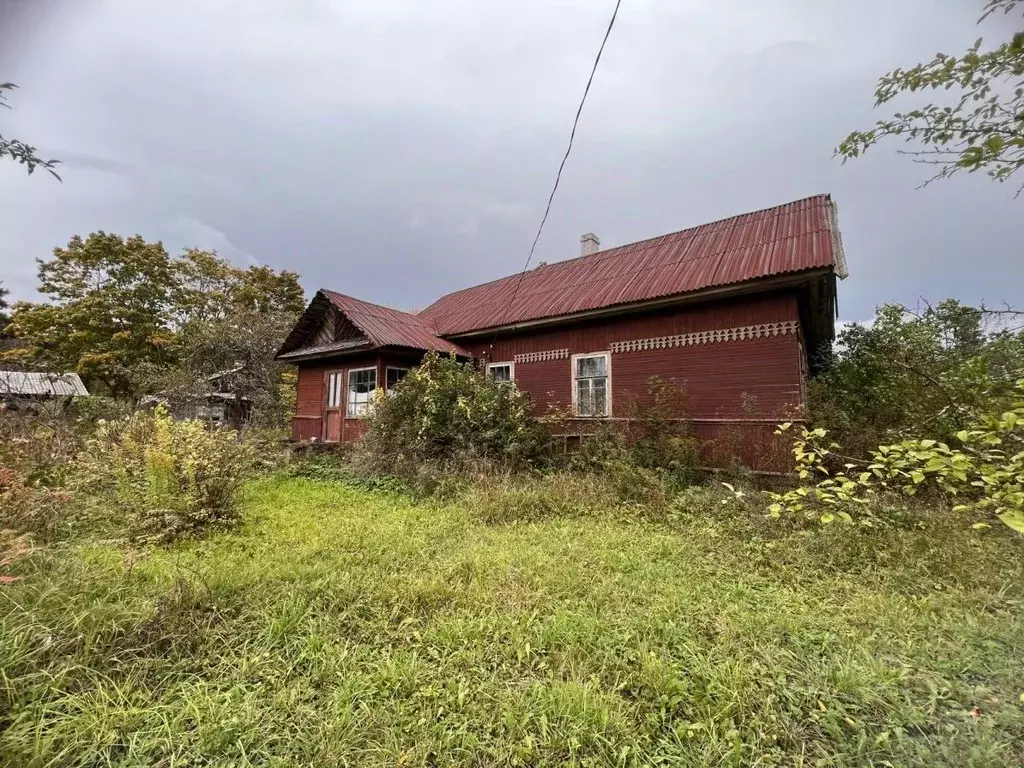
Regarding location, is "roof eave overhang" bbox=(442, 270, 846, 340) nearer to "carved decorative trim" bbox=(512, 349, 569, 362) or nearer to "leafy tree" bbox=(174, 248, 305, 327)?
"carved decorative trim" bbox=(512, 349, 569, 362)

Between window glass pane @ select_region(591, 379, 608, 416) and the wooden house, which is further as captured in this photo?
window glass pane @ select_region(591, 379, 608, 416)

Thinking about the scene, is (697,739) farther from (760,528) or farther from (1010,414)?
(760,528)

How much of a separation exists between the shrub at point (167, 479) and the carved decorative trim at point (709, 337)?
7762mm

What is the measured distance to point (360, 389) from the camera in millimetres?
12562

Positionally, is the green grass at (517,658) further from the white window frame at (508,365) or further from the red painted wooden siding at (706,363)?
the white window frame at (508,365)

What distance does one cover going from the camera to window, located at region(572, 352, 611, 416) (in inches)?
397

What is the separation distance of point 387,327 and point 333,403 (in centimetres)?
302

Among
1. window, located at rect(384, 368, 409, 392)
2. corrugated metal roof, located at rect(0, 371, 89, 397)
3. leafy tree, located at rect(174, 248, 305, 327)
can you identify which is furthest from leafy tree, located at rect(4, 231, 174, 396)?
window, located at rect(384, 368, 409, 392)

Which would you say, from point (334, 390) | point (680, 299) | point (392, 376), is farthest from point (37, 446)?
point (680, 299)

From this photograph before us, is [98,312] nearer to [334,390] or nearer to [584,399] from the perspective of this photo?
[334,390]

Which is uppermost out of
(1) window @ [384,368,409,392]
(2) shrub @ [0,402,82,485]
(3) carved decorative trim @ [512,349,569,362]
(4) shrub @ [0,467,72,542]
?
(3) carved decorative trim @ [512,349,569,362]

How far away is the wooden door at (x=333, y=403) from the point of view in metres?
13.0

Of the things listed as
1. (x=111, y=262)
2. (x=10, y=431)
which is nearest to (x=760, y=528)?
(x=10, y=431)

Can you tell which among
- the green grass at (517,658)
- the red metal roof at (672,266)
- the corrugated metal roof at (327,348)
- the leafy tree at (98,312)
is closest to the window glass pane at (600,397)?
the red metal roof at (672,266)
